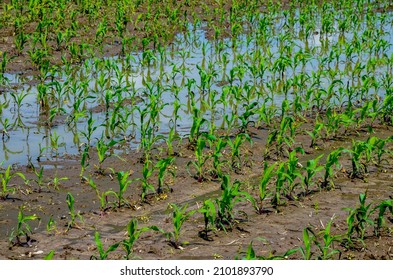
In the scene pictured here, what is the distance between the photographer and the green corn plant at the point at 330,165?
20.6 ft

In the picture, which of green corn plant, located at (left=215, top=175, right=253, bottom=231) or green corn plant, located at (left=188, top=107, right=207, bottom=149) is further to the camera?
green corn plant, located at (left=188, top=107, right=207, bottom=149)

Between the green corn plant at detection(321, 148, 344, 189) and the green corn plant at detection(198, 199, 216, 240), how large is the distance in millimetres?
1199

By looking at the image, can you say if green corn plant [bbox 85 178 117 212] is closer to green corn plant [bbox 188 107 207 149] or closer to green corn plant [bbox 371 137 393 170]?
green corn plant [bbox 188 107 207 149]

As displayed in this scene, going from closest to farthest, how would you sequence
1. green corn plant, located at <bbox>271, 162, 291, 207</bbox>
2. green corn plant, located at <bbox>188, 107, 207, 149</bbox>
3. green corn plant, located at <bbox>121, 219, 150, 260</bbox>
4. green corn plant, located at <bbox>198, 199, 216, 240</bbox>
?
green corn plant, located at <bbox>121, 219, 150, 260</bbox> → green corn plant, located at <bbox>198, 199, 216, 240</bbox> → green corn plant, located at <bbox>271, 162, 291, 207</bbox> → green corn plant, located at <bbox>188, 107, 207, 149</bbox>

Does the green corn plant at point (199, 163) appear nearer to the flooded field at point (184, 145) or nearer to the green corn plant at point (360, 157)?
the flooded field at point (184, 145)

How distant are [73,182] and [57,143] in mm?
1140

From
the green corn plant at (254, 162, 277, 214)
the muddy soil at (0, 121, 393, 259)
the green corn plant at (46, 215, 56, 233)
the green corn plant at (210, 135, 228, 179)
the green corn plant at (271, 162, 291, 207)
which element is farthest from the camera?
the green corn plant at (210, 135, 228, 179)

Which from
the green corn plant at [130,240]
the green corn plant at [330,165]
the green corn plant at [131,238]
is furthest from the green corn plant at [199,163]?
the green corn plant at [130,240]

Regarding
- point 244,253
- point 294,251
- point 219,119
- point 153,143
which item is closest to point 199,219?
point 244,253

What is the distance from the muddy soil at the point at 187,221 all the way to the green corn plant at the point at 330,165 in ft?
0.22

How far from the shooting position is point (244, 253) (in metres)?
5.19

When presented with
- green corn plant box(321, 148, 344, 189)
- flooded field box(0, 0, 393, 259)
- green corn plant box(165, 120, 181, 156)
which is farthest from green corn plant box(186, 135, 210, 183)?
green corn plant box(321, 148, 344, 189)

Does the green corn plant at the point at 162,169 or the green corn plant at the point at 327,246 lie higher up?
the green corn plant at the point at 162,169

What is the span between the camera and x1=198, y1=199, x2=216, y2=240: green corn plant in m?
5.35
